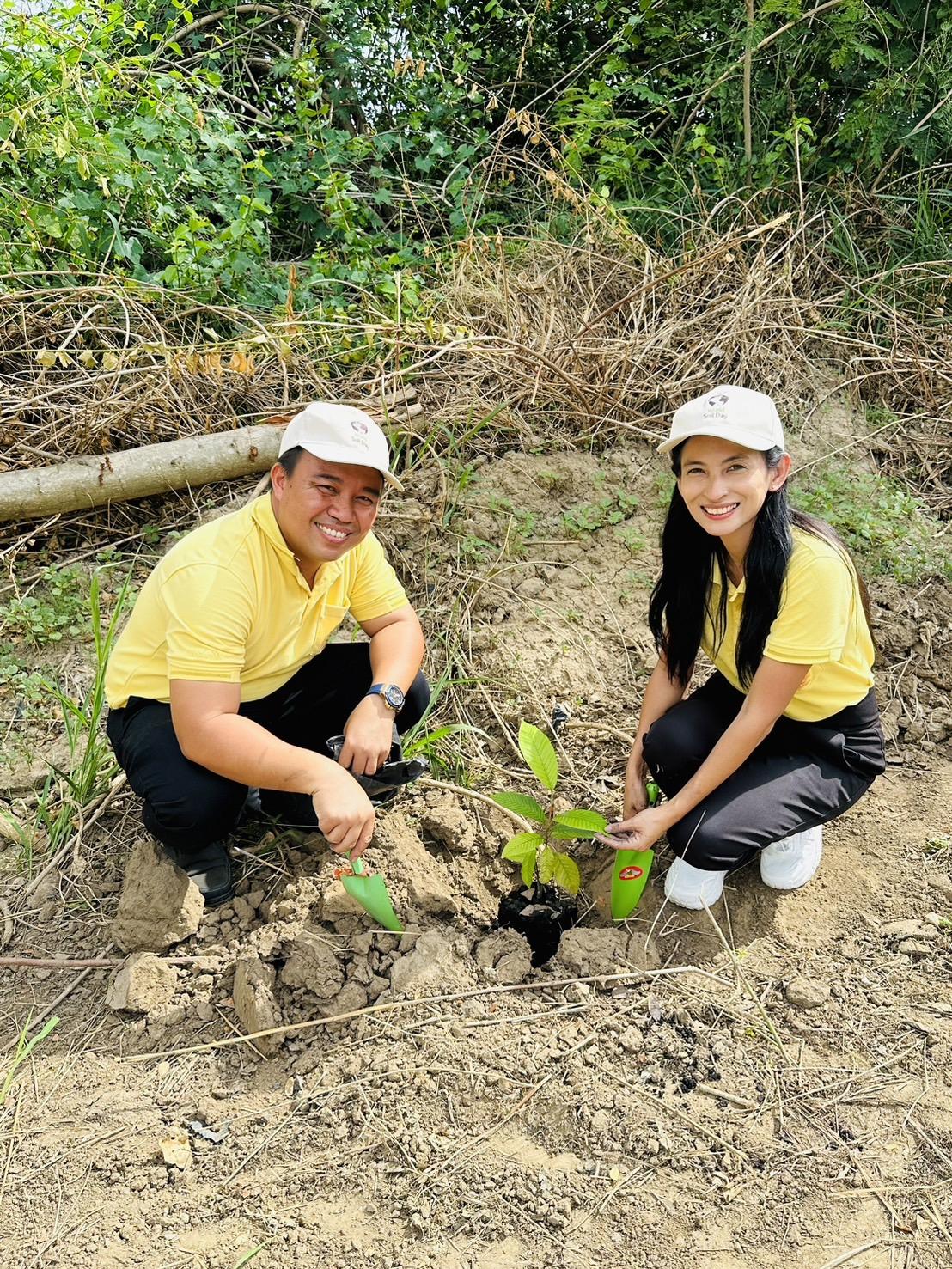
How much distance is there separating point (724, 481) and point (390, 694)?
0.87 meters

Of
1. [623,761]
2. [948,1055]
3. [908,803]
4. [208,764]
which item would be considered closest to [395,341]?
[623,761]

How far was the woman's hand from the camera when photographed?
209cm

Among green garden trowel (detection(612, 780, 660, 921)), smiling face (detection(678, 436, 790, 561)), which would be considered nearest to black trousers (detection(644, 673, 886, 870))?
green garden trowel (detection(612, 780, 660, 921))

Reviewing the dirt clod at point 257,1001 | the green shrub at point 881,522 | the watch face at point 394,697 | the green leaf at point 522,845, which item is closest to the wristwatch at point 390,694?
the watch face at point 394,697

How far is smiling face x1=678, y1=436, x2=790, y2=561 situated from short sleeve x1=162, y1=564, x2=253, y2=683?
3.01 ft

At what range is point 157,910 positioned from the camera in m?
2.18

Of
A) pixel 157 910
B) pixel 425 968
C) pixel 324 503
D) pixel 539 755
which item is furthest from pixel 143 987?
pixel 324 503

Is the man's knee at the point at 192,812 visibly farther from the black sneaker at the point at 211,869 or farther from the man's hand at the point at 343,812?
the man's hand at the point at 343,812

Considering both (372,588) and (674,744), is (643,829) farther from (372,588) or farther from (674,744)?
(372,588)

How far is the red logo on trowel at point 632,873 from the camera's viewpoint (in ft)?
6.87

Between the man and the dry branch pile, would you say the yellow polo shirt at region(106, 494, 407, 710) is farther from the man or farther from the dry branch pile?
the dry branch pile

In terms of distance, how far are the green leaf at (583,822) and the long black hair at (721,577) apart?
437mm

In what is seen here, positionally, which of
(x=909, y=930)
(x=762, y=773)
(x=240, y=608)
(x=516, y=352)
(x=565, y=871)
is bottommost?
(x=909, y=930)

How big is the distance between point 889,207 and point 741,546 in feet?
8.94
